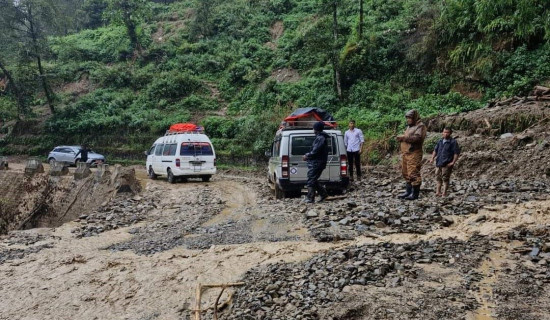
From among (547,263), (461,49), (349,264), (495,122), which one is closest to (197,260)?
(349,264)

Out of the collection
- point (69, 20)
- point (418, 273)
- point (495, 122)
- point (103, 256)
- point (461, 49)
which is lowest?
point (103, 256)

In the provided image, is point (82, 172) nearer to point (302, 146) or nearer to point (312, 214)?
point (302, 146)

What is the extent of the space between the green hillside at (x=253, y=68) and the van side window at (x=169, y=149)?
18.0 ft

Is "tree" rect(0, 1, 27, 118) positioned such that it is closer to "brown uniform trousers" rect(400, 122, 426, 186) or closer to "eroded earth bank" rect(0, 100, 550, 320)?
"eroded earth bank" rect(0, 100, 550, 320)

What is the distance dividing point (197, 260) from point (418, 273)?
3344 mm

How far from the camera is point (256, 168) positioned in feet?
70.1

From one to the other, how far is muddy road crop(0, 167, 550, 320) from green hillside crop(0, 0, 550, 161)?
3660mm

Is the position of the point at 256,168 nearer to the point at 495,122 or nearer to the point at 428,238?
the point at 495,122

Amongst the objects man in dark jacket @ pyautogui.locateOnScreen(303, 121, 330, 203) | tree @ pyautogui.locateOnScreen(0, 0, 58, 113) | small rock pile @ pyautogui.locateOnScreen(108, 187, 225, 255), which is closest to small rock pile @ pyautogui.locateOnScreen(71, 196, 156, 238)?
small rock pile @ pyautogui.locateOnScreen(108, 187, 225, 255)

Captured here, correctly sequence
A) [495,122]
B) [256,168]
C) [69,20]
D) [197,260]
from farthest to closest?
[69,20]
[256,168]
[495,122]
[197,260]

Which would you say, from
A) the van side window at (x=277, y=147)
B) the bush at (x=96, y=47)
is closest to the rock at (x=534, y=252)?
the van side window at (x=277, y=147)

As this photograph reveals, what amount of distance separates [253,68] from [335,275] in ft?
97.1

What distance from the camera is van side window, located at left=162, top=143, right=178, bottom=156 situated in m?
16.3

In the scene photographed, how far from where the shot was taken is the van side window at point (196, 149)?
16172 mm
